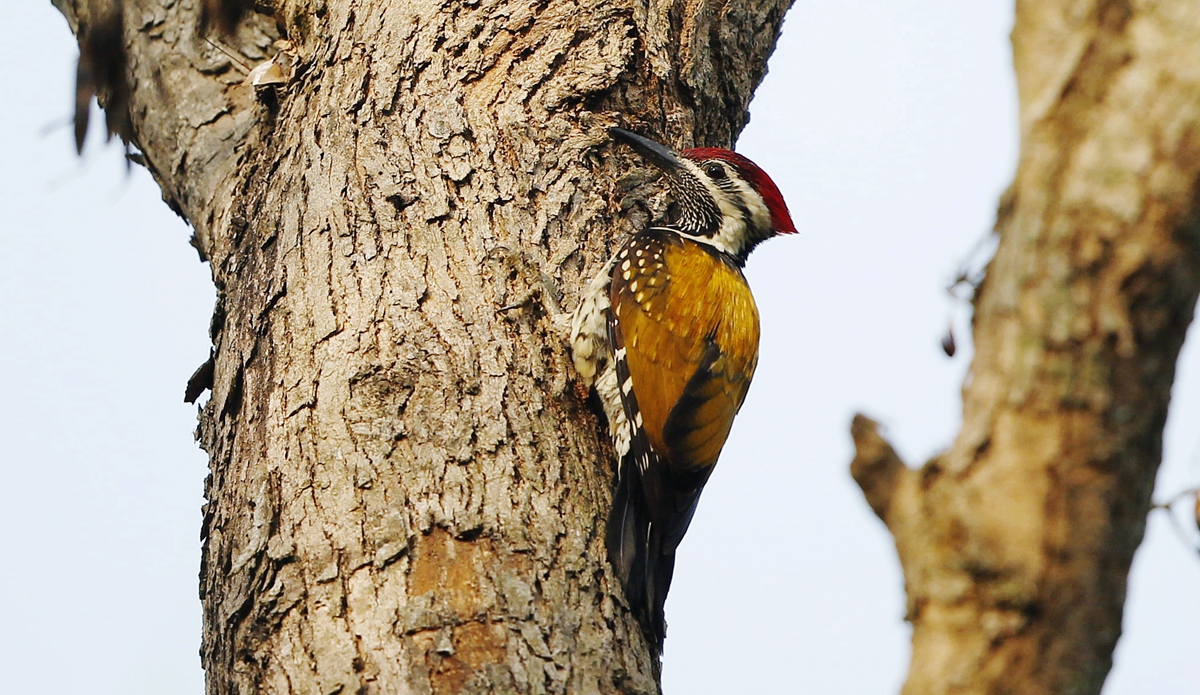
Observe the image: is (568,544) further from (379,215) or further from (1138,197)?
(1138,197)

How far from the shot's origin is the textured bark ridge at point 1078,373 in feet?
5.04

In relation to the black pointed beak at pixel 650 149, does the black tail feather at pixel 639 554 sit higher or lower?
lower

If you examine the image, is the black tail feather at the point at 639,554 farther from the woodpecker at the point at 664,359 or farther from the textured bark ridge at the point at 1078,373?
the textured bark ridge at the point at 1078,373

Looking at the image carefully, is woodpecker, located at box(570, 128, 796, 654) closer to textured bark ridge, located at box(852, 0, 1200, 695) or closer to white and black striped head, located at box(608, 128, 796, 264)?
white and black striped head, located at box(608, 128, 796, 264)

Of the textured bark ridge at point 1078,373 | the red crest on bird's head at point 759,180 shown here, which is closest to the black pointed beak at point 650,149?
the red crest on bird's head at point 759,180

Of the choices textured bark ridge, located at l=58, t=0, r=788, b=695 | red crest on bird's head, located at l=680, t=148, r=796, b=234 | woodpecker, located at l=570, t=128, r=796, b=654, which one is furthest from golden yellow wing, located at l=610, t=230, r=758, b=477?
red crest on bird's head, located at l=680, t=148, r=796, b=234

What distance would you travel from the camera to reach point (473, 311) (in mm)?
3248

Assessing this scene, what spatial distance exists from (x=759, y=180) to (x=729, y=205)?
A: 158mm

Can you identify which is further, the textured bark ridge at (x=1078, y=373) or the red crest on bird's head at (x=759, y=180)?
the red crest on bird's head at (x=759, y=180)

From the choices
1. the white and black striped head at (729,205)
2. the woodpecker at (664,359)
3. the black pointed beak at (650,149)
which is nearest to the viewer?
the woodpecker at (664,359)

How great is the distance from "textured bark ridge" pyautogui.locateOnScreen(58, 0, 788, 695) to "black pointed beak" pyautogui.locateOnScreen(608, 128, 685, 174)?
58 mm

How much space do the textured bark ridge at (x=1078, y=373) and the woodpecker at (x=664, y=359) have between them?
4.46 feet

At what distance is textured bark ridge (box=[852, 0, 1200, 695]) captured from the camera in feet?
5.04

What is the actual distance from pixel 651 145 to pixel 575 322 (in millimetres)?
674
